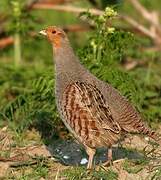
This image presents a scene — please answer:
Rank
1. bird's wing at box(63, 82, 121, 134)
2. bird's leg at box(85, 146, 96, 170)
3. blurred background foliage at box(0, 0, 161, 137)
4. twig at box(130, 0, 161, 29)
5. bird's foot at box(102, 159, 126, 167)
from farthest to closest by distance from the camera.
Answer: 1. twig at box(130, 0, 161, 29)
2. blurred background foliage at box(0, 0, 161, 137)
3. bird's foot at box(102, 159, 126, 167)
4. bird's leg at box(85, 146, 96, 170)
5. bird's wing at box(63, 82, 121, 134)

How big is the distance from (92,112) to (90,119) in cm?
5

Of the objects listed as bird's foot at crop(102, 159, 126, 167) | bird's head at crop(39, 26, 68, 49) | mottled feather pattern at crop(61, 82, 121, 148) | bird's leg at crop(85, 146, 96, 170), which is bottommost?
bird's foot at crop(102, 159, 126, 167)

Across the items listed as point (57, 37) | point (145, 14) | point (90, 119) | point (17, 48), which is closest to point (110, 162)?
point (90, 119)

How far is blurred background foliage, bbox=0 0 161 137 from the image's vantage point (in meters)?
6.59

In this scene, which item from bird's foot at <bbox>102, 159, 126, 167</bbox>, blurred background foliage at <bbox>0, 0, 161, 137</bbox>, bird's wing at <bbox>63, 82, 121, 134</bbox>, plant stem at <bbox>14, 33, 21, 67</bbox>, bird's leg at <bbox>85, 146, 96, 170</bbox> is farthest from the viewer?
plant stem at <bbox>14, 33, 21, 67</bbox>

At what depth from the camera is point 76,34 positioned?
10664 millimetres

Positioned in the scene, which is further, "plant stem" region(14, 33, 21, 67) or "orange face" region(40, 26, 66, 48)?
"plant stem" region(14, 33, 21, 67)

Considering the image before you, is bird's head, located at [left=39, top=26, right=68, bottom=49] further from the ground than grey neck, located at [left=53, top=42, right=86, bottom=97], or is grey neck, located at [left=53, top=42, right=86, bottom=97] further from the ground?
bird's head, located at [left=39, top=26, right=68, bottom=49]

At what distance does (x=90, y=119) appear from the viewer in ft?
18.1

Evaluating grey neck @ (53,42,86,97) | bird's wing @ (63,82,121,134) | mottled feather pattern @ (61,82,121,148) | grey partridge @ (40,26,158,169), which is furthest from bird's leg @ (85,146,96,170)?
grey neck @ (53,42,86,97)

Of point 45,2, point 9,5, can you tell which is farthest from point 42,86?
point 45,2

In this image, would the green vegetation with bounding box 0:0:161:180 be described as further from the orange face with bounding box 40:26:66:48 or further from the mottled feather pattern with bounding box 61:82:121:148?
the orange face with bounding box 40:26:66:48

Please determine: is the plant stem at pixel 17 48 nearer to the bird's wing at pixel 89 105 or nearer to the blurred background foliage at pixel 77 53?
the blurred background foliage at pixel 77 53

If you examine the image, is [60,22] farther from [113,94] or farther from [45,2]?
[113,94]
